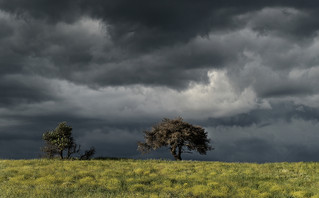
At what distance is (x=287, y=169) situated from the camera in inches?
1407

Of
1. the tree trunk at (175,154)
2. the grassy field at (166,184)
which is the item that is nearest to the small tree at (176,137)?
the tree trunk at (175,154)

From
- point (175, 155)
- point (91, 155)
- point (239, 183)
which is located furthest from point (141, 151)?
point (239, 183)

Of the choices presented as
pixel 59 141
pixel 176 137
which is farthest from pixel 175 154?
pixel 59 141

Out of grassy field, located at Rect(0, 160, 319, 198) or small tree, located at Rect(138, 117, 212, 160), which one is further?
small tree, located at Rect(138, 117, 212, 160)

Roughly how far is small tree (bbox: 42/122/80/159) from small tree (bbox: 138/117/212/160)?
1350 centimetres

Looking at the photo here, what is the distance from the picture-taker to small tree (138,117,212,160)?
56406 millimetres

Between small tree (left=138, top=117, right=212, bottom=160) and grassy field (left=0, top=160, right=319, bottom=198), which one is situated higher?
small tree (left=138, top=117, right=212, bottom=160)

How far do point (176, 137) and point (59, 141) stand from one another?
1988 cm

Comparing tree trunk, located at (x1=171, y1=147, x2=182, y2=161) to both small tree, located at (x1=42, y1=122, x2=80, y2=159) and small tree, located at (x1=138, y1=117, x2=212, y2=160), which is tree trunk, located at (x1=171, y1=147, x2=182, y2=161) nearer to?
small tree, located at (x1=138, y1=117, x2=212, y2=160)

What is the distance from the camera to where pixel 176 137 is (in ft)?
181

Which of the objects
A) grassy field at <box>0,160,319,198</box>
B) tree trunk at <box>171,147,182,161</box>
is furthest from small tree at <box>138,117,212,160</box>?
grassy field at <box>0,160,319,198</box>

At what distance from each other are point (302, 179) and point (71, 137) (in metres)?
36.0

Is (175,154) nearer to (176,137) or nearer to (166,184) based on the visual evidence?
(176,137)

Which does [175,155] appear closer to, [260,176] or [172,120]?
[172,120]
